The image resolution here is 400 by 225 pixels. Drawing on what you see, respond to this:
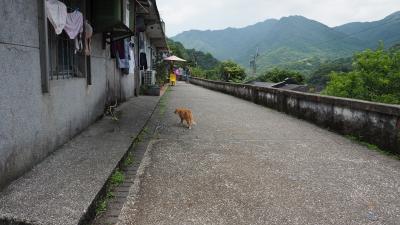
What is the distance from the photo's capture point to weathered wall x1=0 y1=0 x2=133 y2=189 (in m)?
3.97

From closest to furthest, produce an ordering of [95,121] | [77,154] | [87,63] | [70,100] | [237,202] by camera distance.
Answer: [237,202] → [77,154] → [70,100] → [87,63] → [95,121]

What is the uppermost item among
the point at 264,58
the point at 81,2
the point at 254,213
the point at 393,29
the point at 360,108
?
the point at 393,29

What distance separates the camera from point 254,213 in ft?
12.4

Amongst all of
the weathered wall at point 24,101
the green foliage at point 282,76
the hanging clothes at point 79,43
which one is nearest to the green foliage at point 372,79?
the hanging clothes at point 79,43

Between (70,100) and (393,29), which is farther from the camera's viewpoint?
(393,29)

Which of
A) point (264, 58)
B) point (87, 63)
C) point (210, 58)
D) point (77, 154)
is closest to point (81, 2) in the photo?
point (87, 63)

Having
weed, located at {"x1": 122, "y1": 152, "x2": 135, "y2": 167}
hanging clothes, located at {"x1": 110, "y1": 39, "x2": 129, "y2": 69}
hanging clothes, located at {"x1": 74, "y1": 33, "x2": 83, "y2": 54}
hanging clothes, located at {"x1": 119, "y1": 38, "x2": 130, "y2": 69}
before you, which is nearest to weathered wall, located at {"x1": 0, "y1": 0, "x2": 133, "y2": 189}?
hanging clothes, located at {"x1": 74, "y1": 33, "x2": 83, "y2": 54}

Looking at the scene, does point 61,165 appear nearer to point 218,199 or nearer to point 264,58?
point 218,199

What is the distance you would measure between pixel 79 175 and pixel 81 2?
4.55m

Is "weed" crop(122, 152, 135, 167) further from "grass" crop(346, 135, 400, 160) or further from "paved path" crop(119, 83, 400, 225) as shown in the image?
"grass" crop(346, 135, 400, 160)

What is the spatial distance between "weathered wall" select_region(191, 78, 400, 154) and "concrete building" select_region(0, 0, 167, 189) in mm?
5747

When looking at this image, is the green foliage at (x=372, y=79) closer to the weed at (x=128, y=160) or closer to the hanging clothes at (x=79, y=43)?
the hanging clothes at (x=79, y=43)

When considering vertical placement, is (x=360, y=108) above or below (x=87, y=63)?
below

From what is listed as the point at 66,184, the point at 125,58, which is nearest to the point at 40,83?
the point at 66,184
